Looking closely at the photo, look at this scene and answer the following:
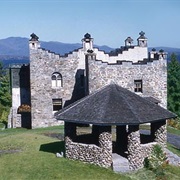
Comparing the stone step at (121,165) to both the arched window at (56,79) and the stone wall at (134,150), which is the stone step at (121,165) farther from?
the arched window at (56,79)

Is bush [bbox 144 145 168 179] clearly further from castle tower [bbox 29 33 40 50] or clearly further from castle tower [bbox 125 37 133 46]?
castle tower [bbox 125 37 133 46]

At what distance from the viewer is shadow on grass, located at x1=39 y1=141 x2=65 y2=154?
2604 cm

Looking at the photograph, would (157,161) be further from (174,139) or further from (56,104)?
(56,104)

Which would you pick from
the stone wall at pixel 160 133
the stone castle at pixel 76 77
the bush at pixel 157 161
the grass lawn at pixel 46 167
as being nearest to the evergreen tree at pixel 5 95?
the stone castle at pixel 76 77

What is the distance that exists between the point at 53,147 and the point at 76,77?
14.2 metres

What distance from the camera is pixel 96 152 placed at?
22.5 metres

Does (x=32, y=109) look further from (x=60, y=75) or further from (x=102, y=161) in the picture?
→ (x=102, y=161)

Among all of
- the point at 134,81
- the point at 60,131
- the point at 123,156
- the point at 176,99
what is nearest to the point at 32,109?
the point at 60,131

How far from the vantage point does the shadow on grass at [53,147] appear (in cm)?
2604

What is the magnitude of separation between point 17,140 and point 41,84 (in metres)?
11.0

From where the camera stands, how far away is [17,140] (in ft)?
97.2

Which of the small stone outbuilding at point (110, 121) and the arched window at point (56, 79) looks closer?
the small stone outbuilding at point (110, 121)

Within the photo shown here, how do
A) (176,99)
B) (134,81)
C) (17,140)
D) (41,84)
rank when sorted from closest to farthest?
(17,140)
(134,81)
(41,84)
(176,99)

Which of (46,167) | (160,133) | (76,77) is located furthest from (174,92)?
(46,167)
